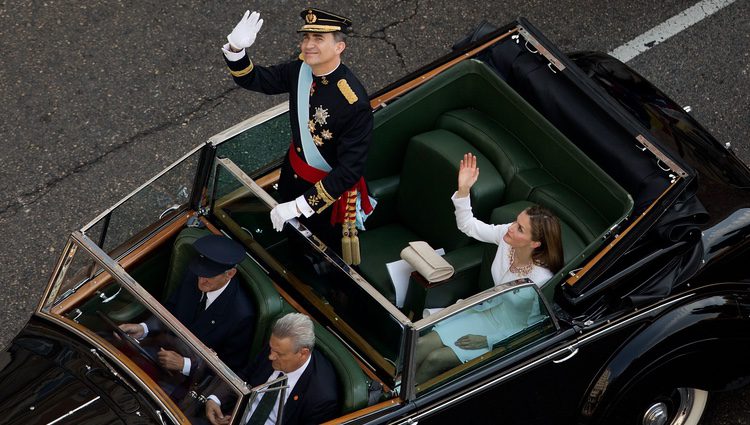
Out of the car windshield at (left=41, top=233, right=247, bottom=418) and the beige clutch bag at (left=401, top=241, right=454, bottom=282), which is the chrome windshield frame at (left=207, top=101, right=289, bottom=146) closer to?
the car windshield at (left=41, top=233, right=247, bottom=418)

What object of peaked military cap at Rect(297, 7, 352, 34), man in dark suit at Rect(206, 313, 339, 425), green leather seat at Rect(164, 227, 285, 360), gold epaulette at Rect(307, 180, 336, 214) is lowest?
man in dark suit at Rect(206, 313, 339, 425)

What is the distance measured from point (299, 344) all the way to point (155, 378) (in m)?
0.65

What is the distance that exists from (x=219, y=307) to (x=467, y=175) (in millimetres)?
1249

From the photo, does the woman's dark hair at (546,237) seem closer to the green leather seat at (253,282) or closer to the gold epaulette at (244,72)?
the green leather seat at (253,282)

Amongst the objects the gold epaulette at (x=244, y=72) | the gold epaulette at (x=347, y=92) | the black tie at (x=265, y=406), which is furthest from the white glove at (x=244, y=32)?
the black tie at (x=265, y=406)

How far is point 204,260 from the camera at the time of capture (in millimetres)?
4531

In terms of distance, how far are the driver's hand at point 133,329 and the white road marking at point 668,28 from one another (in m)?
4.12

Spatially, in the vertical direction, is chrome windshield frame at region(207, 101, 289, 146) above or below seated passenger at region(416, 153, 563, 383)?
above

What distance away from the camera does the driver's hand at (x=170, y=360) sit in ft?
14.3

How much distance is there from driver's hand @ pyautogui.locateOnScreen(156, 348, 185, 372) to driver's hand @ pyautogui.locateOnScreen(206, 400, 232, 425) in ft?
0.72

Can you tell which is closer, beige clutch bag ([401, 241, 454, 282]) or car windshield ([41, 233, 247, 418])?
car windshield ([41, 233, 247, 418])

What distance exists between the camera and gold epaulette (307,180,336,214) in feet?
15.7

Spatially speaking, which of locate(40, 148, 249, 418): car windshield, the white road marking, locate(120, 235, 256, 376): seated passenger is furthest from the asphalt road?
locate(120, 235, 256, 376): seated passenger

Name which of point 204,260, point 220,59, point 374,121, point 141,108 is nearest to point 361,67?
point 220,59
